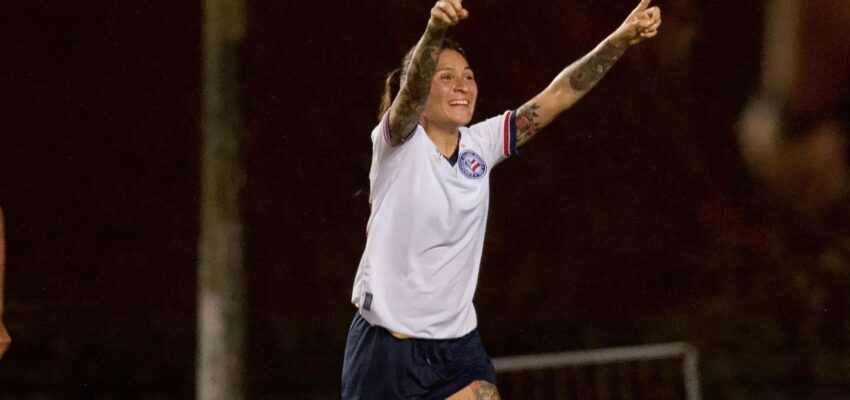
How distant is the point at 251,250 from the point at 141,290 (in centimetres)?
84

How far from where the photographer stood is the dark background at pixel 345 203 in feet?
35.5

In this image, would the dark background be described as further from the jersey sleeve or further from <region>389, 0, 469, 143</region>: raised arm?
<region>389, 0, 469, 143</region>: raised arm

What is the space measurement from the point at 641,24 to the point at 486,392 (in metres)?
1.61

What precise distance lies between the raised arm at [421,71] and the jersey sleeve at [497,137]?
20.6 inches

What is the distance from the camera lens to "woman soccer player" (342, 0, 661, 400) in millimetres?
5680

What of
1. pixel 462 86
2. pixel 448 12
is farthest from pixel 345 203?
pixel 448 12

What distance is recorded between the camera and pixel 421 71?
18.0 feet

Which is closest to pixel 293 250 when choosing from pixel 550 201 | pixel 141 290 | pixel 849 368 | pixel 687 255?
pixel 141 290

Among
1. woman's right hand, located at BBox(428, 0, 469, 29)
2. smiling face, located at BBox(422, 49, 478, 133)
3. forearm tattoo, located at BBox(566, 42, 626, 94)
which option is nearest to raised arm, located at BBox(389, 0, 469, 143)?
woman's right hand, located at BBox(428, 0, 469, 29)

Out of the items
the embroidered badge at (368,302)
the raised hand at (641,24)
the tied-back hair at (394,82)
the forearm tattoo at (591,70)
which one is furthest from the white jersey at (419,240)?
the raised hand at (641,24)

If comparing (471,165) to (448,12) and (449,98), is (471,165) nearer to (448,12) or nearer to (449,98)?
(449,98)

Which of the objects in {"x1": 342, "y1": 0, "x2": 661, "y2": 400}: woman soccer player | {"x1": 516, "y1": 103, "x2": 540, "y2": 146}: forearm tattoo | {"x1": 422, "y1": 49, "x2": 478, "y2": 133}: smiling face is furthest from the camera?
{"x1": 516, "y1": 103, "x2": 540, "y2": 146}: forearm tattoo

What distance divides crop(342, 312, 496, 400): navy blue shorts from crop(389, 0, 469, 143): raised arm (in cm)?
78

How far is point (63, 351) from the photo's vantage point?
10.7m
